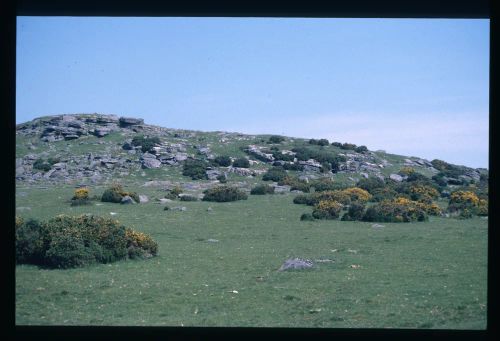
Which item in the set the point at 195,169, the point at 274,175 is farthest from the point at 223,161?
the point at 274,175

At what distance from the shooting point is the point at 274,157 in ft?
186

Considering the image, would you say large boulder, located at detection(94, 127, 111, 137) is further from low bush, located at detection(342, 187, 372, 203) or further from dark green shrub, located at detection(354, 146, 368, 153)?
low bush, located at detection(342, 187, 372, 203)

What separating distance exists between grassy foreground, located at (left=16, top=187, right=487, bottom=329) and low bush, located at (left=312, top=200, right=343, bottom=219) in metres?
3.12

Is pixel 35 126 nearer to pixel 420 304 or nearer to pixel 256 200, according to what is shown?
pixel 256 200

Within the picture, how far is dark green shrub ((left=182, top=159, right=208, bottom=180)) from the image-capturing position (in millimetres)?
47219

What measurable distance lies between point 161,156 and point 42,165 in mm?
12532

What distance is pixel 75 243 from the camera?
682 inches

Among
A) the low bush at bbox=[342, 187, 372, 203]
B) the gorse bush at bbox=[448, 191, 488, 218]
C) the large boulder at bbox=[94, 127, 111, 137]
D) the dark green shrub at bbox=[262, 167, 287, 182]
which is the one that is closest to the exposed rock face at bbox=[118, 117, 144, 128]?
the large boulder at bbox=[94, 127, 111, 137]

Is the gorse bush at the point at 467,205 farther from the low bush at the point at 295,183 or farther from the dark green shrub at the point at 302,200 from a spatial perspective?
the low bush at the point at 295,183

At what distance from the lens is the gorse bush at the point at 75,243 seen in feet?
55.5

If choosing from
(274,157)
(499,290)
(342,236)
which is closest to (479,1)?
(499,290)

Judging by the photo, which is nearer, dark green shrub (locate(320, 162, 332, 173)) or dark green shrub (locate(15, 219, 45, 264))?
dark green shrub (locate(15, 219, 45, 264))

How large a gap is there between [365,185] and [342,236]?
67.5ft

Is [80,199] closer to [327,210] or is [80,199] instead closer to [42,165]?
[327,210]
